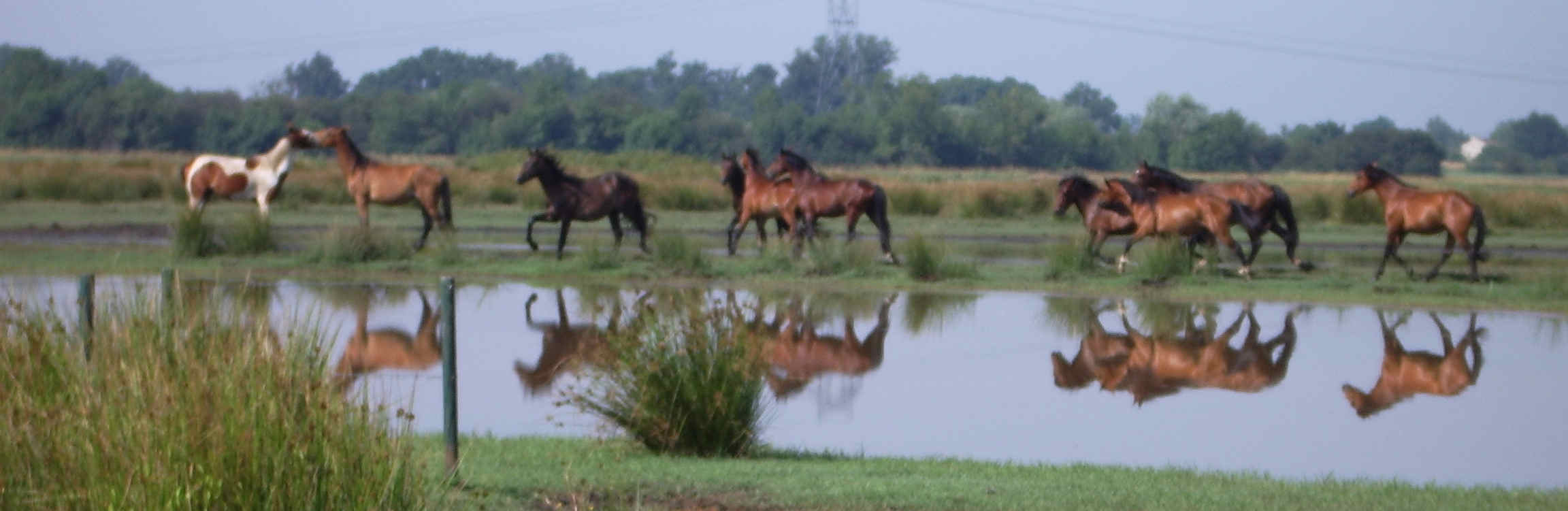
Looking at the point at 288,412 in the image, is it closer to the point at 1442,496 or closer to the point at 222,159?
the point at 1442,496

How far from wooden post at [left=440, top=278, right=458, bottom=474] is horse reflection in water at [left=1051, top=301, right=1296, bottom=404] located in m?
6.38

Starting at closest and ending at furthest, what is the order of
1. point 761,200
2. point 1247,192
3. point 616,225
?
point 1247,192
point 761,200
point 616,225

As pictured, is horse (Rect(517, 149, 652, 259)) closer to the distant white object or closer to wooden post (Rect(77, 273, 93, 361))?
wooden post (Rect(77, 273, 93, 361))

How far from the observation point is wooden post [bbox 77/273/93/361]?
6855 millimetres

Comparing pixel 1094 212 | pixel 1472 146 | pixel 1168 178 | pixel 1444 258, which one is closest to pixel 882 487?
pixel 1094 212

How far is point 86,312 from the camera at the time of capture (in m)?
7.00

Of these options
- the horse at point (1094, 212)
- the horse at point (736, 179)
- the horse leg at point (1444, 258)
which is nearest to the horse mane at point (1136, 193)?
the horse at point (1094, 212)

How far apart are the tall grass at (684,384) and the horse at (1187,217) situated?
45.9 ft

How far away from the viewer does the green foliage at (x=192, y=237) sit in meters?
22.3

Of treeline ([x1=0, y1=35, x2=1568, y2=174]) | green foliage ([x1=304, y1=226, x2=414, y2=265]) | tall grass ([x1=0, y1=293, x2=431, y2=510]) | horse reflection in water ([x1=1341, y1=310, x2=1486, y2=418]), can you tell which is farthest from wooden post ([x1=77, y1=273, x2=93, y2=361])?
treeline ([x1=0, y1=35, x2=1568, y2=174])

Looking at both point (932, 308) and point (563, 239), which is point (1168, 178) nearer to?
point (932, 308)

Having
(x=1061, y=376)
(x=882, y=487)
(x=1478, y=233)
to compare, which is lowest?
(x=1061, y=376)

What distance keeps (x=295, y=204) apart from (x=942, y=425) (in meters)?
26.6

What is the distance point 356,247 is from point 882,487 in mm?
15798
